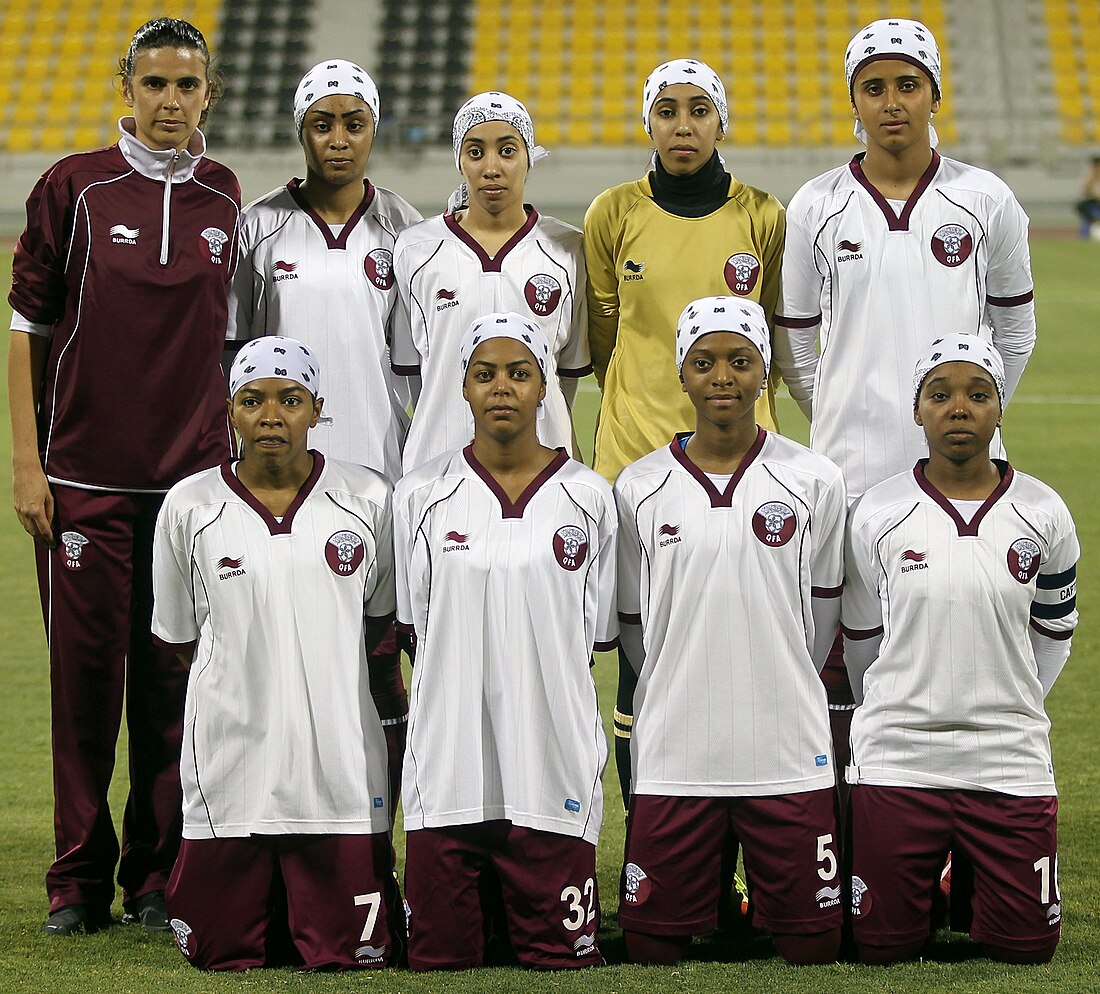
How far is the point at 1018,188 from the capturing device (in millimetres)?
23703

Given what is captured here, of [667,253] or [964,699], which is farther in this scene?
[667,253]

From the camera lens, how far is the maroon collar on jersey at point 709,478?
3648 mm

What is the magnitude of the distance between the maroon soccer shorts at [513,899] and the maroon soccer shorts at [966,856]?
640 mm

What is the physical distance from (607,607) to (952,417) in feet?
2.98

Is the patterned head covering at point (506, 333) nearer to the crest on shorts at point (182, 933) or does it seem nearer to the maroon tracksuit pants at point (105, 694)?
the maroon tracksuit pants at point (105, 694)

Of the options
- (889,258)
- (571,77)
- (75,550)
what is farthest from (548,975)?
(571,77)

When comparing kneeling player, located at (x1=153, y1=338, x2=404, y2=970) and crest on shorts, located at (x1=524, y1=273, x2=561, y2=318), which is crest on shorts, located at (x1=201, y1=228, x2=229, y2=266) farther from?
crest on shorts, located at (x1=524, y1=273, x2=561, y2=318)

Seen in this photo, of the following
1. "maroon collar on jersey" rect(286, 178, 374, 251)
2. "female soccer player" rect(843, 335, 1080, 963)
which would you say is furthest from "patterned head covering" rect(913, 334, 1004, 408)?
"maroon collar on jersey" rect(286, 178, 374, 251)

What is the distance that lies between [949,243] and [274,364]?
1706 millimetres

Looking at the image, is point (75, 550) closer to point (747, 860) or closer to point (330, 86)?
point (330, 86)

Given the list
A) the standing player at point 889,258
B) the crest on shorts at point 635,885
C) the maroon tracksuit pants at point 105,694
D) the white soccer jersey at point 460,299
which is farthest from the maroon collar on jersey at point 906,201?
the maroon tracksuit pants at point 105,694

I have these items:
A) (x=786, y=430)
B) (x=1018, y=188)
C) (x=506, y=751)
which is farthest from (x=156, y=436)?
(x=1018, y=188)

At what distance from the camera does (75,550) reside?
12.7 ft

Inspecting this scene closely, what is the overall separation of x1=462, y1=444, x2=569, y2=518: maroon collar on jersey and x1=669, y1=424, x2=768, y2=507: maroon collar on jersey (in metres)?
0.27
